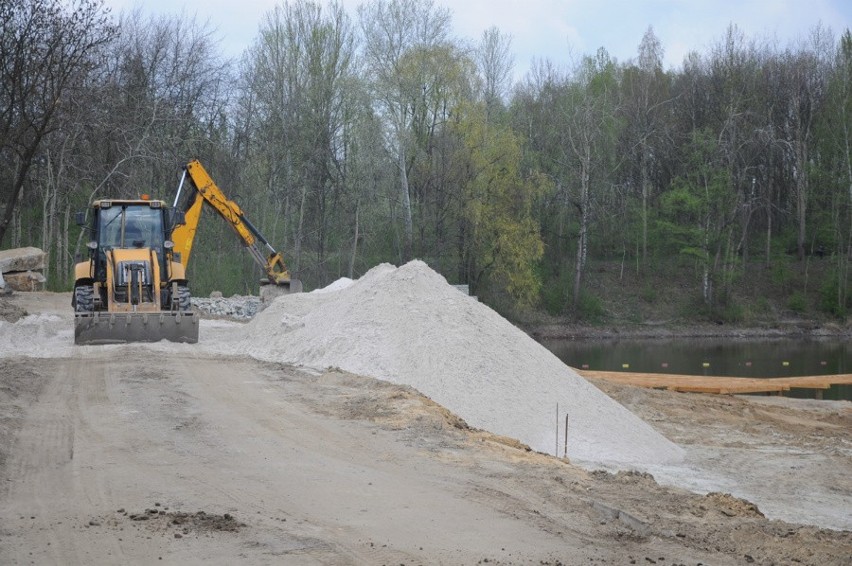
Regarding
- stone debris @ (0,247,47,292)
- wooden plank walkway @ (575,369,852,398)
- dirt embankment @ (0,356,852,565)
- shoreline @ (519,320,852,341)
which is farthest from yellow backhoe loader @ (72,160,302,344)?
shoreline @ (519,320,852,341)

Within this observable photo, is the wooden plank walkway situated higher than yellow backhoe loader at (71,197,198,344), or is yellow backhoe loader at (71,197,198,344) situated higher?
yellow backhoe loader at (71,197,198,344)

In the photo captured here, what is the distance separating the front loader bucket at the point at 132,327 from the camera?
16.7 meters

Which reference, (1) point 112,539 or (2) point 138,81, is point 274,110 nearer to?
(2) point 138,81

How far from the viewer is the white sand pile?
13.0 metres

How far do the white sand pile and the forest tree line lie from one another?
1919cm

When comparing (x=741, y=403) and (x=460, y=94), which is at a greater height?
(x=460, y=94)

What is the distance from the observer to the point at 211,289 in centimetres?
3678

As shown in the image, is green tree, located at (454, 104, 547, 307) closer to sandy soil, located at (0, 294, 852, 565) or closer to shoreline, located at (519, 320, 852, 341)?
shoreline, located at (519, 320, 852, 341)

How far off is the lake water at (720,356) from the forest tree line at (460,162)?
4.96 meters

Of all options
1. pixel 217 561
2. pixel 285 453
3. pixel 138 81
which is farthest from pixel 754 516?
pixel 138 81

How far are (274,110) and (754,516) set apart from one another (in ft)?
122

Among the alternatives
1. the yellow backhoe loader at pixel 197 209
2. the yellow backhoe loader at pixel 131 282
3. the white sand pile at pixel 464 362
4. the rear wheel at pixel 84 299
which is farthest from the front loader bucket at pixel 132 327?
the yellow backhoe loader at pixel 197 209

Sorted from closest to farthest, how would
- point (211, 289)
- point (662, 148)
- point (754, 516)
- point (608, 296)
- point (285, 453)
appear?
point (754, 516) → point (285, 453) → point (211, 289) → point (608, 296) → point (662, 148)

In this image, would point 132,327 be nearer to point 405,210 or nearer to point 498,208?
point 405,210
